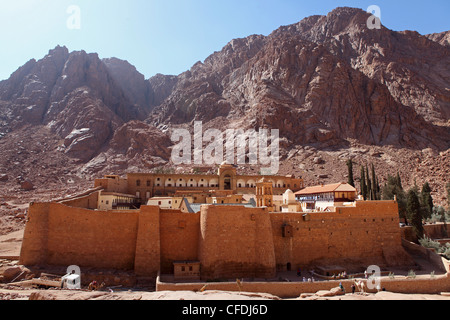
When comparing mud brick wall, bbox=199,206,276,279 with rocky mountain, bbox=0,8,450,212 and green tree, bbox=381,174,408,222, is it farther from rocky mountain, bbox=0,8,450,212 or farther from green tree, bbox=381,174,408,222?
rocky mountain, bbox=0,8,450,212

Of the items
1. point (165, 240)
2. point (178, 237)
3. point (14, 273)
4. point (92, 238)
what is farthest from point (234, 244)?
point (14, 273)

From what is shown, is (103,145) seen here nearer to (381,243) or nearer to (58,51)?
(58,51)

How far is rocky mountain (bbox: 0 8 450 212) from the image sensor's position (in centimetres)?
7019

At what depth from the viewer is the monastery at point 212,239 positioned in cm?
2100

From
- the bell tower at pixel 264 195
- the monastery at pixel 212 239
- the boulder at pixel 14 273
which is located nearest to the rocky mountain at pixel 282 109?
the bell tower at pixel 264 195

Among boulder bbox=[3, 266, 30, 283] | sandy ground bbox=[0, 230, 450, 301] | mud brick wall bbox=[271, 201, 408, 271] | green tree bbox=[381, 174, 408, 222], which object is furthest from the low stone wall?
green tree bbox=[381, 174, 408, 222]

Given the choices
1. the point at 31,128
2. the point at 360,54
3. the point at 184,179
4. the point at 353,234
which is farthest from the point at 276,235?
the point at 360,54

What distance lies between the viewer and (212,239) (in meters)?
21.4

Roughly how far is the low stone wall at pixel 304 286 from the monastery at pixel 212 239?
2857mm

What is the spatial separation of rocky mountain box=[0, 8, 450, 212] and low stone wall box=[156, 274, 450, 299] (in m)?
37.2

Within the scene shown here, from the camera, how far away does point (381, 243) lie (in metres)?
25.4

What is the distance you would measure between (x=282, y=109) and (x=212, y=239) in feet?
209

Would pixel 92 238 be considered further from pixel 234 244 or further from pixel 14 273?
pixel 234 244

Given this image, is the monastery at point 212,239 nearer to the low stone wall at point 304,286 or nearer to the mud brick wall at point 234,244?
the mud brick wall at point 234,244
